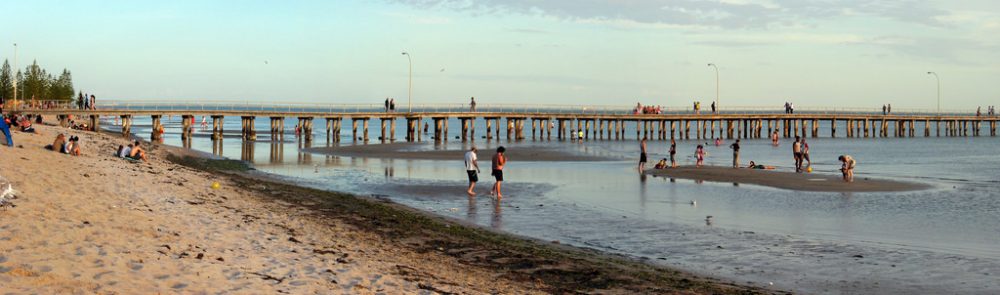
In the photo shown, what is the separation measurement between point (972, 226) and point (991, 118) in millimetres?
95012

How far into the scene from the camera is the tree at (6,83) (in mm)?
98750

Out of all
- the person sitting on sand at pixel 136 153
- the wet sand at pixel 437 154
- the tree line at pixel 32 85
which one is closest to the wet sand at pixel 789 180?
the wet sand at pixel 437 154

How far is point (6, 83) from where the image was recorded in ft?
334

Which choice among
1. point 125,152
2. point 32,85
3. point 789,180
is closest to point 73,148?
point 125,152

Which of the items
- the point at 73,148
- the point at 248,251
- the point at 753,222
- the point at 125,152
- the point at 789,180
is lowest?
the point at 753,222

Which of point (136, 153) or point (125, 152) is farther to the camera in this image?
point (125, 152)

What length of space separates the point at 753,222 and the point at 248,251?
10.7 m

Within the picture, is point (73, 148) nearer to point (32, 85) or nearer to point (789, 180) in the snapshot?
point (789, 180)

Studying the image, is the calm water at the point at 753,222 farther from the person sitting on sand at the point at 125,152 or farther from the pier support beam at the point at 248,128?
the pier support beam at the point at 248,128

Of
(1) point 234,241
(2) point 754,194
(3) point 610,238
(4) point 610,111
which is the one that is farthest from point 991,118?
(1) point 234,241

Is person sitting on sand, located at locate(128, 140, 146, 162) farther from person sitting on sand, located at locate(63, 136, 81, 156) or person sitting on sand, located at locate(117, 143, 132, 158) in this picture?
person sitting on sand, located at locate(63, 136, 81, 156)

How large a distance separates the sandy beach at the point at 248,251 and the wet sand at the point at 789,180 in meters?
13.5

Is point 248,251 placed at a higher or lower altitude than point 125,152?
lower

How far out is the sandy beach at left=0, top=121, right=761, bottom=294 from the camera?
27.7 feet
